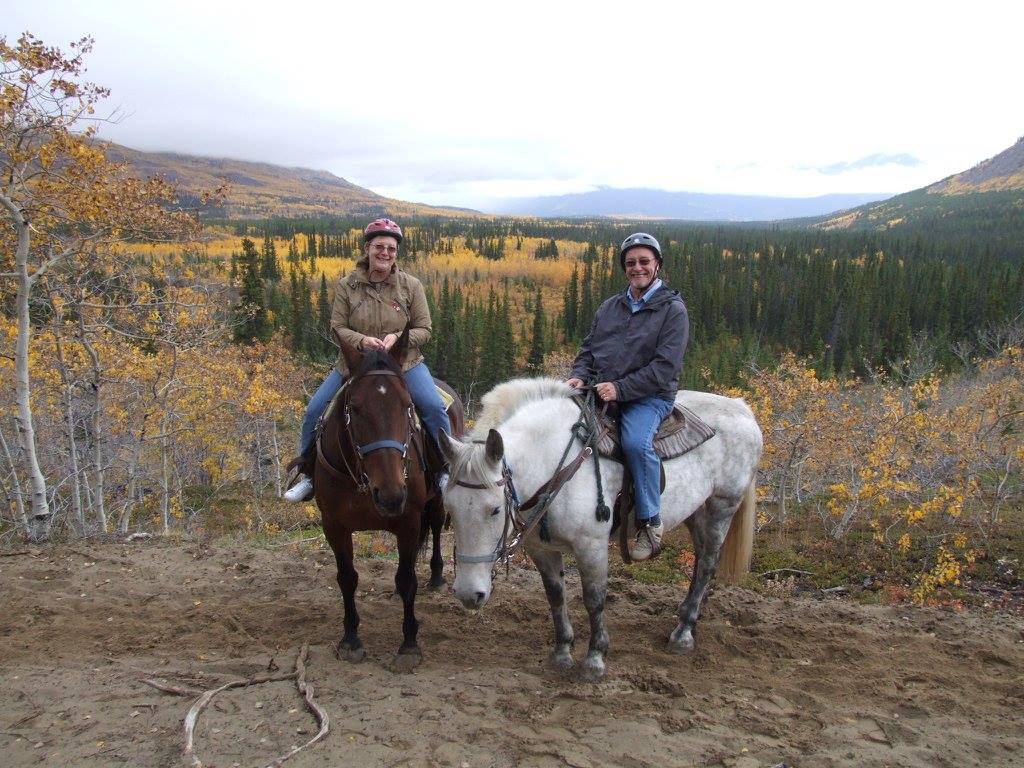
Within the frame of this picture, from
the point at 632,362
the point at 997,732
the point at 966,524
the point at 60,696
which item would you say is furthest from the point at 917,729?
the point at 966,524

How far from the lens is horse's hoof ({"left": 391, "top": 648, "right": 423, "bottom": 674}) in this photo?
483 centimetres

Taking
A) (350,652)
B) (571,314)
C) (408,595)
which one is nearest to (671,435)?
(408,595)

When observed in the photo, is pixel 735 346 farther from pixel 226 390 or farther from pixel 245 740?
pixel 245 740

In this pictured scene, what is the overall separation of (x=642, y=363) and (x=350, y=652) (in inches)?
144

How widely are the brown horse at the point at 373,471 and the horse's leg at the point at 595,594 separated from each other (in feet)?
4.93

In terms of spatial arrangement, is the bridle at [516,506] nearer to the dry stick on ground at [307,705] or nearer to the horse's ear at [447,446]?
the horse's ear at [447,446]

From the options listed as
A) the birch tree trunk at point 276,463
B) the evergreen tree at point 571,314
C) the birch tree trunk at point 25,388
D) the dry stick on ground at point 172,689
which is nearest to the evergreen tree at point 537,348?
the evergreen tree at point 571,314

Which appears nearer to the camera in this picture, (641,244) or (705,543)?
(641,244)

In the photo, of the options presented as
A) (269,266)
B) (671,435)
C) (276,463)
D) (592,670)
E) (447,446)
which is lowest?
(276,463)

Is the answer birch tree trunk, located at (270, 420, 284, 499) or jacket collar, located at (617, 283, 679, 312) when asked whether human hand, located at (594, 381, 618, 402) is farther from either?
birch tree trunk, located at (270, 420, 284, 499)

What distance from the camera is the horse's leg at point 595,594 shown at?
4.58 metres

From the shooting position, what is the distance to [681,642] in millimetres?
5223

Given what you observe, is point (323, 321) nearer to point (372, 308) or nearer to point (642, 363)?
point (372, 308)

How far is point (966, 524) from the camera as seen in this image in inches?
369
